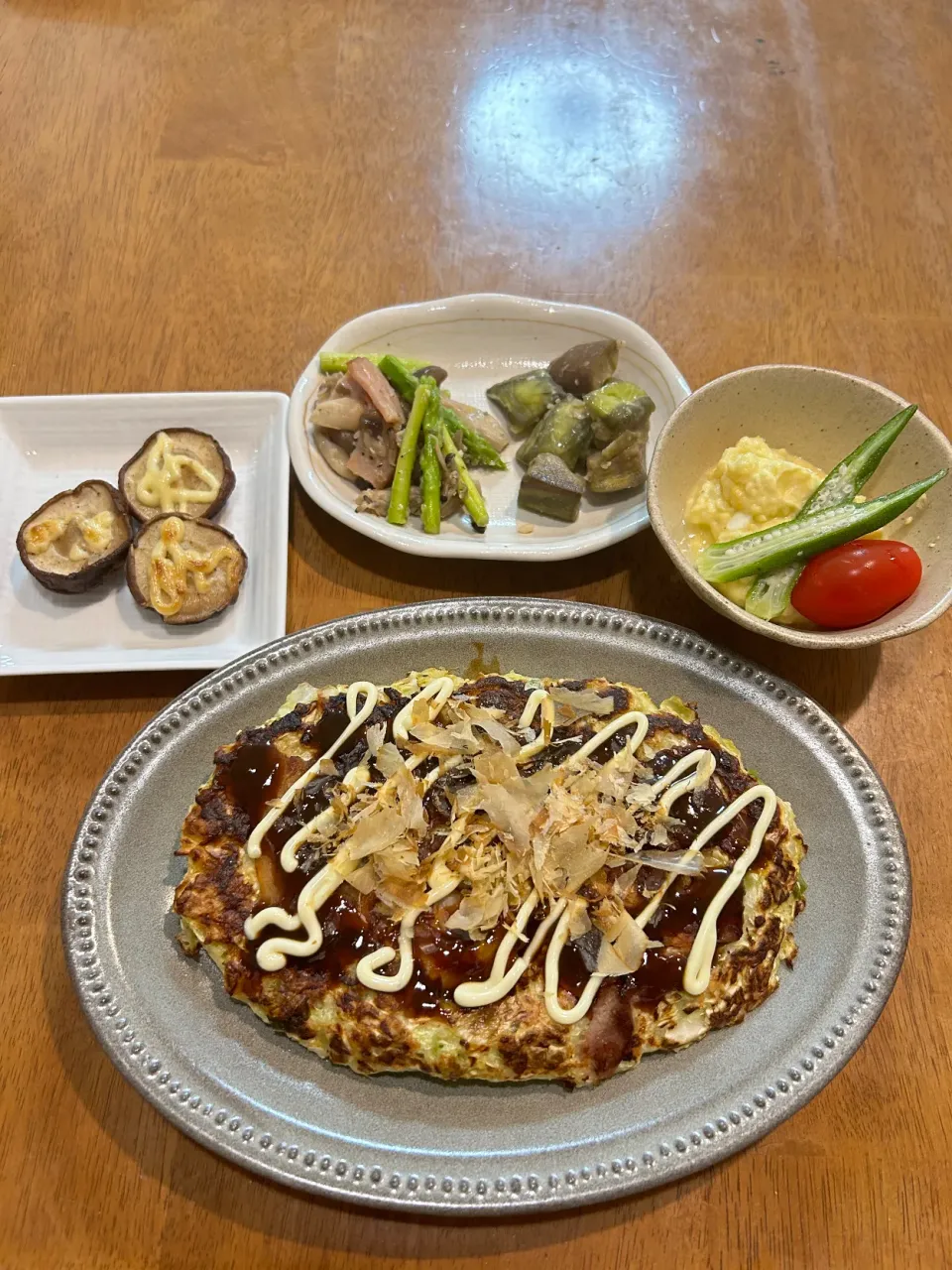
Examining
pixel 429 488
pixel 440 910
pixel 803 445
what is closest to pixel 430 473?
pixel 429 488

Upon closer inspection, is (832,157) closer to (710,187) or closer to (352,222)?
(710,187)

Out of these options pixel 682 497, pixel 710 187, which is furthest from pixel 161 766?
pixel 710 187

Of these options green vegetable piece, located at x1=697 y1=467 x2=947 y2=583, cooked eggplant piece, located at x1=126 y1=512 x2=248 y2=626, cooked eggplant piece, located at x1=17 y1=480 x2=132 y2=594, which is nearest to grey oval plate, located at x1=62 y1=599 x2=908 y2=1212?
green vegetable piece, located at x1=697 y1=467 x2=947 y2=583

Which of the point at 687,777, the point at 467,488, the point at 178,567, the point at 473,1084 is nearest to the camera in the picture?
the point at 473,1084

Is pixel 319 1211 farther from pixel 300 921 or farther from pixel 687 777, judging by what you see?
pixel 687 777

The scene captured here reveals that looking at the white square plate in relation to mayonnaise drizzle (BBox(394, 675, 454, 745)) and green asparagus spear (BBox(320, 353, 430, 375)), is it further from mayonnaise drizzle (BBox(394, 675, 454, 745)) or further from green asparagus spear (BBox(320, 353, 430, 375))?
mayonnaise drizzle (BBox(394, 675, 454, 745))

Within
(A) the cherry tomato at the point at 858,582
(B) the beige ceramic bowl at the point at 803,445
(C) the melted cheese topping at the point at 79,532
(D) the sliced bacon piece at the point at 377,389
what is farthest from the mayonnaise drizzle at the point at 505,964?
(C) the melted cheese topping at the point at 79,532

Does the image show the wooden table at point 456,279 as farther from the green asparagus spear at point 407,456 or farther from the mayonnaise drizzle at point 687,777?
the mayonnaise drizzle at point 687,777
